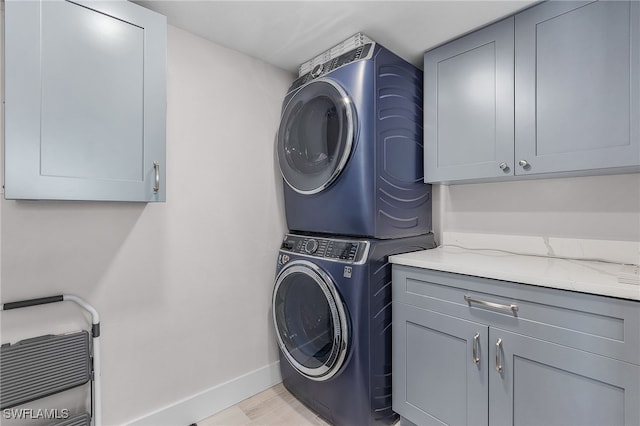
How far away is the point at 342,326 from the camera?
1.57 metres

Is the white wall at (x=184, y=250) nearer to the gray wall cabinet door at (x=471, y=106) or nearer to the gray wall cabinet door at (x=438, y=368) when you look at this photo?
the gray wall cabinet door at (x=438, y=368)

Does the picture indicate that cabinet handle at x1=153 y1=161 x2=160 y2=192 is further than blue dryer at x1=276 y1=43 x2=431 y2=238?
No

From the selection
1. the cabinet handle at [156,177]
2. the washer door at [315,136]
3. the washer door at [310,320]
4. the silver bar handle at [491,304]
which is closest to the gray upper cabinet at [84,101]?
the cabinet handle at [156,177]

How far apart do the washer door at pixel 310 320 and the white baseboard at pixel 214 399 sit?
0.29 meters

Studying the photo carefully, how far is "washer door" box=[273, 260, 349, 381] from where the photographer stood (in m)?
1.60

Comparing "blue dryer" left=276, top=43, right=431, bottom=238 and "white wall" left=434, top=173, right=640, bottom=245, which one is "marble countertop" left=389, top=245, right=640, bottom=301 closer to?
"white wall" left=434, top=173, right=640, bottom=245

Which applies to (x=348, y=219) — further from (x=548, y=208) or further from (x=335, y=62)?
(x=548, y=208)

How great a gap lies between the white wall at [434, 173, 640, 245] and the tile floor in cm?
147

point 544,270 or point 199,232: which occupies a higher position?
point 199,232

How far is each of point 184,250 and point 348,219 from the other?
0.97 m

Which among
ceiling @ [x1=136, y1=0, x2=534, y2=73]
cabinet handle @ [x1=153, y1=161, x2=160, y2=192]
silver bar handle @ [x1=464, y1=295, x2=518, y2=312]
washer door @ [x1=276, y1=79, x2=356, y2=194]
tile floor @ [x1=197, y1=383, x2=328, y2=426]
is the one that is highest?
ceiling @ [x1=136, y1=0, x2=534, y2=73]

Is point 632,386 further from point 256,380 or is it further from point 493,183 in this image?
point 256,380

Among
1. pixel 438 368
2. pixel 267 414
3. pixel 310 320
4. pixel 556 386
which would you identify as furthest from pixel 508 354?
pixel 267 414

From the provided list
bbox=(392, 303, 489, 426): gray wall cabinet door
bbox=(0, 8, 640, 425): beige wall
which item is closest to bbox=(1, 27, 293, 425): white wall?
bbox=(0, 8, 640, 425): beige wall
